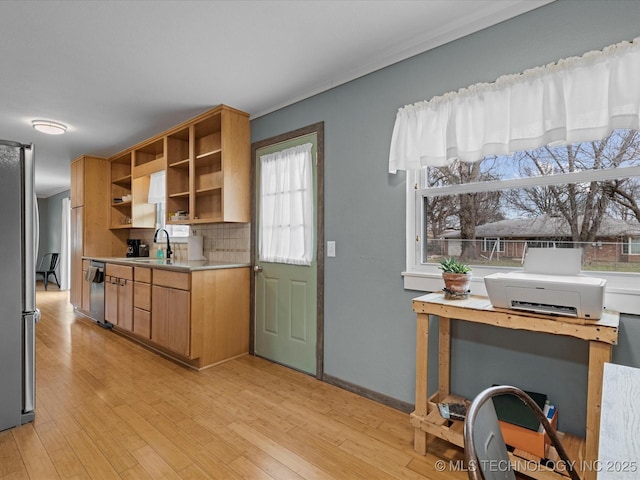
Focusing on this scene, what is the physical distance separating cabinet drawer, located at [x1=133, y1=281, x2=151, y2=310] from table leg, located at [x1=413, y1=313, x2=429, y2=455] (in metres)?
2.71

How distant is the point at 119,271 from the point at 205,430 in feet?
8.45

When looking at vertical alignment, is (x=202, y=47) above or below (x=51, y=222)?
above

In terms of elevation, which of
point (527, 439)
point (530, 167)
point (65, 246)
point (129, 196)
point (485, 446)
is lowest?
point (527, 439)

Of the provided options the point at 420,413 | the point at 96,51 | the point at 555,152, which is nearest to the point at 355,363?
the point at 420,413

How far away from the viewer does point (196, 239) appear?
A: 150 inches

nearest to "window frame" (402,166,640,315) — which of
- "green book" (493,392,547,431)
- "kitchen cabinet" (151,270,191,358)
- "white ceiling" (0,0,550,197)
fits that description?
"green book" (493,392,547,431)

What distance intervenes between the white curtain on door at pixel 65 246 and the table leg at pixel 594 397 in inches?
372

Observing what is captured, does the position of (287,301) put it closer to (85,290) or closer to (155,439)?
(155,439)

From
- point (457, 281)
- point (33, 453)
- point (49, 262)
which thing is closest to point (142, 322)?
point (33, 453)

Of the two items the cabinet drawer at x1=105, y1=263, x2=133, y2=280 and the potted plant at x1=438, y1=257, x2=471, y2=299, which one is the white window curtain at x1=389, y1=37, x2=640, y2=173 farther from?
the cabinet drawer at x1=105, y1=263, x2=133, y2=280

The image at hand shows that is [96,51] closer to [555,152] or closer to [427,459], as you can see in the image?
[555,152]

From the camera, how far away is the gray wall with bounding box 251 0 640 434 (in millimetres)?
1661

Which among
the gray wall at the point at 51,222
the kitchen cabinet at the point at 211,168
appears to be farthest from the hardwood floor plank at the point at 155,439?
the gray wall at the point at 51,222

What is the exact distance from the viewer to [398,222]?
230 centimetres
